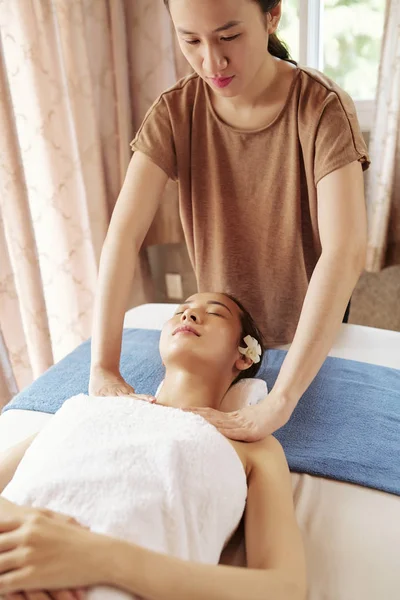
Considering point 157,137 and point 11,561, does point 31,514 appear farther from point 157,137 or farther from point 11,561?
point 157,137

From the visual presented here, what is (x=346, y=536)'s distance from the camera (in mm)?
1044

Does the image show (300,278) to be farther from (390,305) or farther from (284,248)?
(390,305)

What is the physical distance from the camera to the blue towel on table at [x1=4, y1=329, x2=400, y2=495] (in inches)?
47.3

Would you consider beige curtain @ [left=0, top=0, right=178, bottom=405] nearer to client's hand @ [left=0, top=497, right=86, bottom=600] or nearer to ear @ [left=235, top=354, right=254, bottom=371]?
ear @ [left=235, top=354, right=254, bottom=371]

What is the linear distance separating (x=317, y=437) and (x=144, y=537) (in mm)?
555

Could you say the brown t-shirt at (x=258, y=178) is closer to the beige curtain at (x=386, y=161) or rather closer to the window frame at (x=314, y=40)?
the beige curtain at (x=386, y=161)

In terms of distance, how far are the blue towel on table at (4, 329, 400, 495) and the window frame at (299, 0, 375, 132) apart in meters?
1.25

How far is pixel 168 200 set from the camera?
2.57 meters

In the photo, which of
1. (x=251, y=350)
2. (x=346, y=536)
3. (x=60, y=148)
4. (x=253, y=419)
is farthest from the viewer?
(x=60, y=148)

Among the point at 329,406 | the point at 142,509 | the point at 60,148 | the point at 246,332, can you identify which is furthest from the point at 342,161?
the point at 60,148

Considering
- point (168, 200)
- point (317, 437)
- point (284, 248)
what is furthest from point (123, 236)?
point (168, 200)

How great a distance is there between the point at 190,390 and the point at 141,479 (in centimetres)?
38

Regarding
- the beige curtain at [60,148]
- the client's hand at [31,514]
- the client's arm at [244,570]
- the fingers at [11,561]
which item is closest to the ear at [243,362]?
the client's arm at [244,570]

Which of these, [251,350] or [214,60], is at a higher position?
[214,60]
